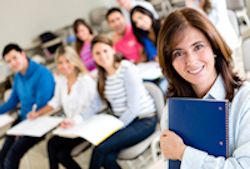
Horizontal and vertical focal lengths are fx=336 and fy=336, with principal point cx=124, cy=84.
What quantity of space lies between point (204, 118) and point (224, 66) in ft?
0.67

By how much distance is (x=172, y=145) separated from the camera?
98cm

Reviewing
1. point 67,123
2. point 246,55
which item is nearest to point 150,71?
point 67,123

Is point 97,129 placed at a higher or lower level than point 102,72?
lower

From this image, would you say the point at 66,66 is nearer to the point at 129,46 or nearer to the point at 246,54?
the point at 129,46

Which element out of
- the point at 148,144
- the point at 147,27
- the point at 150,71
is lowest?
the point at 148,144

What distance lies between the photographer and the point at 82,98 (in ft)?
8.14

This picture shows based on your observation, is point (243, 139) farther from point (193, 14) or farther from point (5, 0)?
point (5, 0)

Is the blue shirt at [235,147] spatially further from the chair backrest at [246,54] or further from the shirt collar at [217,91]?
the chair backrest at [246,54]

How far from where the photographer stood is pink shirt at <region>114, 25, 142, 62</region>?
10.8 ft

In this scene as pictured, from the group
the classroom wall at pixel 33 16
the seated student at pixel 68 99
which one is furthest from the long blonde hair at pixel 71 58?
the classroom wall at pixel 33 16

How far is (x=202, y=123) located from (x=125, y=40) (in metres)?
2.60

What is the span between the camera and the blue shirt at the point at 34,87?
2.75 meters

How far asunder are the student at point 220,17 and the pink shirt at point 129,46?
2.15ft

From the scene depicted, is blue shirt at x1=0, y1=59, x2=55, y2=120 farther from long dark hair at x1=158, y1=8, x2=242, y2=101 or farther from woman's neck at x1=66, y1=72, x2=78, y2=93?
long dark hair at x1=158, y1=8, x2=242, y2=101
